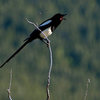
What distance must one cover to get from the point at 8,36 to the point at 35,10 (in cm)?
563

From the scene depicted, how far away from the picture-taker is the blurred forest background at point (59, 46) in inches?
1892

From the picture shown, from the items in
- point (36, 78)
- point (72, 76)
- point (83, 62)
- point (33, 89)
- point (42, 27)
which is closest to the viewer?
point (42, 27)

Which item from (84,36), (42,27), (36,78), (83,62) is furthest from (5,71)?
(42,27)

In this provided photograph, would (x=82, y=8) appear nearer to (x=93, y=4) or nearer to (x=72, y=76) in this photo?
(x=93, y=4)

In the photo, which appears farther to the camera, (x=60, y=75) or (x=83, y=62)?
(x=83, y=62)

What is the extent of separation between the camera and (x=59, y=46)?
60.7m

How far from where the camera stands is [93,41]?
6094 cm

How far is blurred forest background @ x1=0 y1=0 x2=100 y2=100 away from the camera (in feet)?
158

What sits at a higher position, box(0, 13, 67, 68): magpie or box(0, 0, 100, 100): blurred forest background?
box(0, 0, 100, 100): blurred forest background

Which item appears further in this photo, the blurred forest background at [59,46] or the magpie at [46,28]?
the blurred forest background at [59,46]

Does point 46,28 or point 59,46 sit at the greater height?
point 59,46

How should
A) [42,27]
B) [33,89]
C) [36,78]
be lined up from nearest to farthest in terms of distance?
1. [42,27]
2. [33,89]
3. [36,78]

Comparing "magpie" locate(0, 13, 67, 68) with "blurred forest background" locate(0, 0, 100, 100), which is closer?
"magpie" locate(0, 13, 67, 68)

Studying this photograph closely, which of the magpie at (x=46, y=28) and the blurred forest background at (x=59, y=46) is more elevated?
the blurred forest background at (x=59, y=46)
